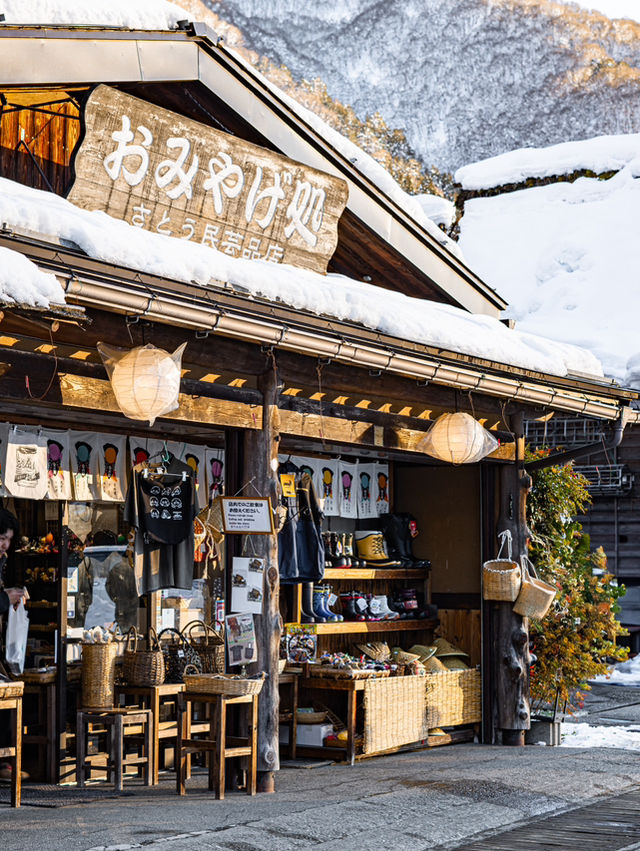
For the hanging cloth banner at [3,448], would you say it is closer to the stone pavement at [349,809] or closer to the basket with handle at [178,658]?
the basket with handle at [178,658]

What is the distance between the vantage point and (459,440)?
11148 mm

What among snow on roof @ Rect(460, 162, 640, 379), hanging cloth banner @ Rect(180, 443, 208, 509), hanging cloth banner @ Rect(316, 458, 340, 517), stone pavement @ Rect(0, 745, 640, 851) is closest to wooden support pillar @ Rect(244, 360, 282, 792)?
stone pavement @ Rect(0, 745, 640, 851)

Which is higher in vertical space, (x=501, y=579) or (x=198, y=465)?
(x=198, y=465)

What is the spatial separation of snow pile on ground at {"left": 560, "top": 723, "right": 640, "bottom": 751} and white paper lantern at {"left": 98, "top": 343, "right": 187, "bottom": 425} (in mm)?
6975

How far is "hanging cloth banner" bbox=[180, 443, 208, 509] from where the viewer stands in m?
11.1

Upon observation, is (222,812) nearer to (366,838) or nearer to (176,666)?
(366,838)

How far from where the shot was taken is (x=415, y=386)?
11.8 metres

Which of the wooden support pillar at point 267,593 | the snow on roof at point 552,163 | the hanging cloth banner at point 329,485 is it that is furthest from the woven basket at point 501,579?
the snow on roof at point 552,163

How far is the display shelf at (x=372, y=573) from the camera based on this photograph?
12367mm

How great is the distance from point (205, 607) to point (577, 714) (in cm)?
666

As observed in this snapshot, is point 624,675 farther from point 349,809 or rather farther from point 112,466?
point 112,466

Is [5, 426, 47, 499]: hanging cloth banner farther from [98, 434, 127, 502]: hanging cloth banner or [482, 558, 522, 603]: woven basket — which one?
[482, 558, 522, 603]: woven basket

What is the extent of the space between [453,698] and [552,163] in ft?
75.7

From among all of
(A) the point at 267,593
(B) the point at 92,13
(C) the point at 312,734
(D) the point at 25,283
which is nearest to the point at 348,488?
→ (C) the point at 312,734
